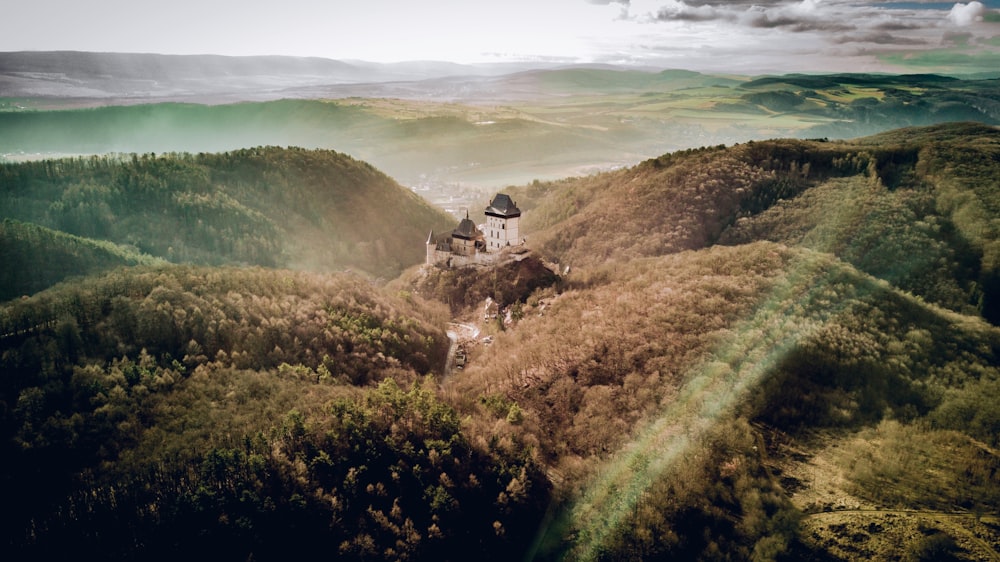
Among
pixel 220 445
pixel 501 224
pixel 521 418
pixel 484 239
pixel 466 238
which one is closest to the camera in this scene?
pixel 220 445

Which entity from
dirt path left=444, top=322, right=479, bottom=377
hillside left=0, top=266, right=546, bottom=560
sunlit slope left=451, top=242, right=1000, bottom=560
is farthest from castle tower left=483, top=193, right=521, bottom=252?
hillside left=0, top=266, right=546, bottom=560

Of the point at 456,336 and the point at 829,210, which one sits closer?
the point at 456,336

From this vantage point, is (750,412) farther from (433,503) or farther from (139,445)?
(139,445)

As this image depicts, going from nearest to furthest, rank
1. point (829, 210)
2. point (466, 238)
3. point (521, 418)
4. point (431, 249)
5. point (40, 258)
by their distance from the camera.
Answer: point (521, 418) → point (40, 258) → point (466, 238) → point (431, 249) → point (829, 210)

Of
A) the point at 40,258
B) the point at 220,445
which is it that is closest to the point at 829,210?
the point at 220,445

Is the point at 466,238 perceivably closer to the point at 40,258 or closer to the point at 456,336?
the point at 456,336

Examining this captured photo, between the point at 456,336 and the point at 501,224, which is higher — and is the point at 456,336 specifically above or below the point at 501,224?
below
